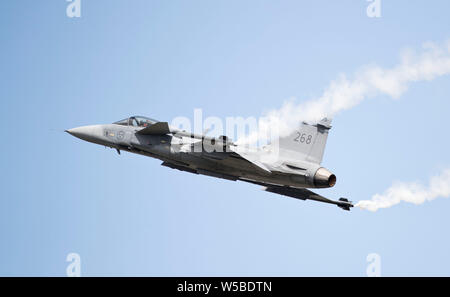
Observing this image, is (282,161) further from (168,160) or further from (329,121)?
(168,160)

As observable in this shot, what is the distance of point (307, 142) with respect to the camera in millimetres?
23047

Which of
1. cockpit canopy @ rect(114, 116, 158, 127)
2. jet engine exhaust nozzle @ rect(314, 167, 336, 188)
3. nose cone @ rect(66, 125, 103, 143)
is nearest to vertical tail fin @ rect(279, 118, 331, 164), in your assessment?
jet engine exhaust nozzle @ rect(314, 167, 336, 188)

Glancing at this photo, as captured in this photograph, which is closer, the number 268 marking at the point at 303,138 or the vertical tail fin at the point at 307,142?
the vertical tail fin at the point at 307,142

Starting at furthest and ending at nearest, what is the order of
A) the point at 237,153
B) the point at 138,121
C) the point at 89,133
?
the point at 89,133 < the point at 138,121 < the point at 237,153

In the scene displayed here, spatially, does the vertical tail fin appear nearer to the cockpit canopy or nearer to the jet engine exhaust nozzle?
the jet engine exhaust nozzle

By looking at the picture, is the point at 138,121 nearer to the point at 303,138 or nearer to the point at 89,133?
the point at 89,133

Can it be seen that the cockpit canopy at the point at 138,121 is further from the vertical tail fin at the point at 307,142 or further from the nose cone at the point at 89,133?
the vertical tail fin at the point at 307,142

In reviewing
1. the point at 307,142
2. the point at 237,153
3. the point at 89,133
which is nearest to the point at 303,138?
the point at 307,142

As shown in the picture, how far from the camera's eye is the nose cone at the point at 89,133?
25.5 meters

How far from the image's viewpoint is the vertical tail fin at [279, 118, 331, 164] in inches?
899

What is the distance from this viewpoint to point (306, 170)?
73.0 feet

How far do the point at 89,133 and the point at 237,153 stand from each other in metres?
7.14

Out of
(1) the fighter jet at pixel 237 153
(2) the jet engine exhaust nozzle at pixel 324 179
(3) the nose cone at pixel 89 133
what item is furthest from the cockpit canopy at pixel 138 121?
(2) the jet engine exhaust nozzle at pixel 324 179
